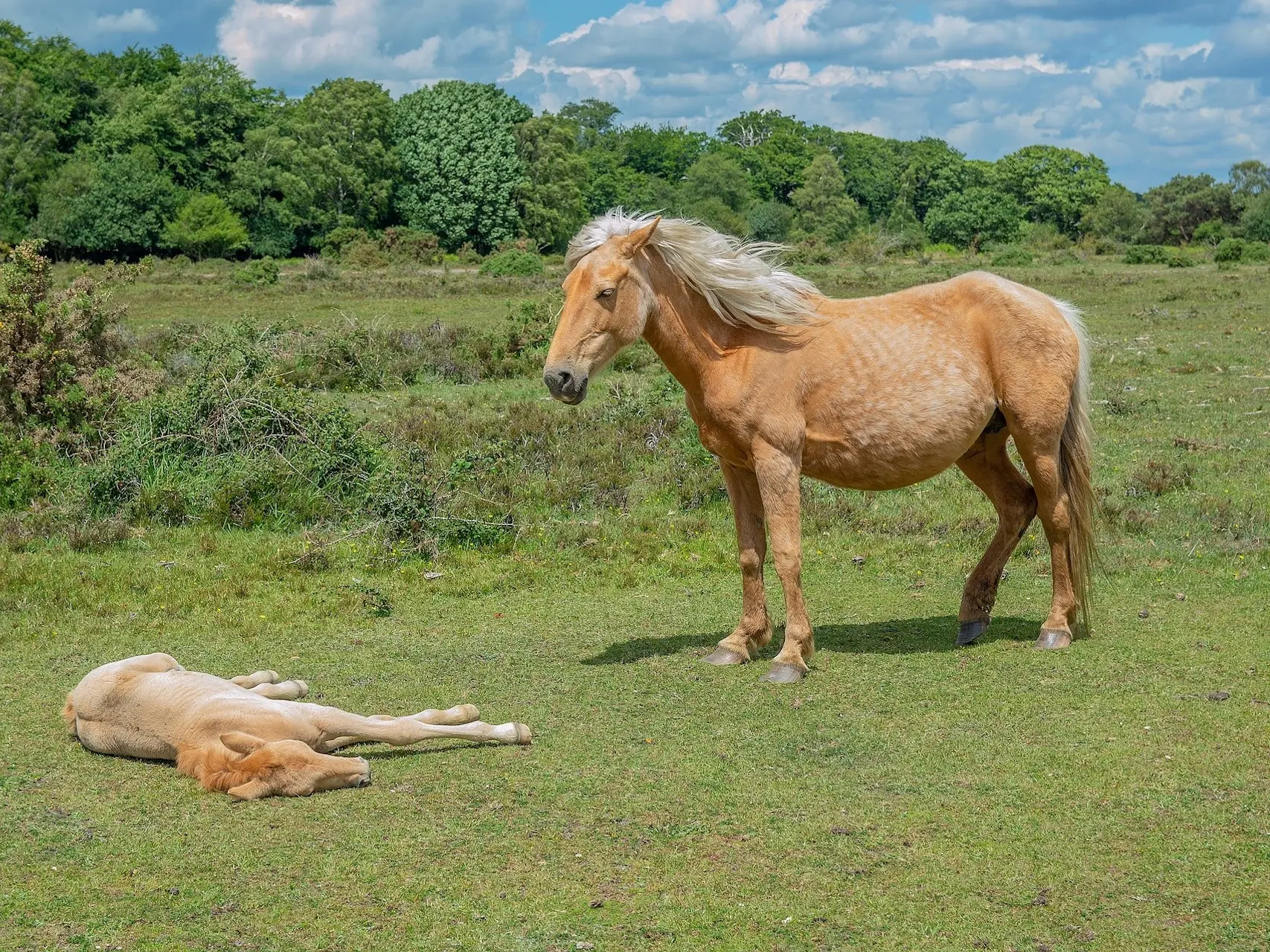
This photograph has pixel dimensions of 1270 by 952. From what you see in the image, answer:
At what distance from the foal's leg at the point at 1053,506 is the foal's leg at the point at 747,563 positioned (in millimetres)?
1796

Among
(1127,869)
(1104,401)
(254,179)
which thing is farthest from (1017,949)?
(254,179)

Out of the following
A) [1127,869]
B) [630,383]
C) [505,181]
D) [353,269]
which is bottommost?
[1127,869]

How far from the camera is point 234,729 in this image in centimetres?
657

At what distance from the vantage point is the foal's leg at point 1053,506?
832 centimetres

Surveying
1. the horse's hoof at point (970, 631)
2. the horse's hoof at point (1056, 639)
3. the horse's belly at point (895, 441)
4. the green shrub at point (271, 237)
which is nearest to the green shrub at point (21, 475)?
the horse's belly at point (895, 441)

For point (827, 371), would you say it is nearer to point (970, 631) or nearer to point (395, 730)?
point (970, 631)

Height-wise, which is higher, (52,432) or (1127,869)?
(52,432)

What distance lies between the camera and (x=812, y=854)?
5.49 m

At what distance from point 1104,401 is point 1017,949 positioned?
14.8 m

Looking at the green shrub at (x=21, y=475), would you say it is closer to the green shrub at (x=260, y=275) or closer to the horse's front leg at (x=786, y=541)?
the horse's front leg at (x=786, y=541)

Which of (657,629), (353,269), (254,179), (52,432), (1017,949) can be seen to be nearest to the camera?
(1017,949)

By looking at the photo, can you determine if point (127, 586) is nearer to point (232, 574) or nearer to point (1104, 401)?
point (232, 574)

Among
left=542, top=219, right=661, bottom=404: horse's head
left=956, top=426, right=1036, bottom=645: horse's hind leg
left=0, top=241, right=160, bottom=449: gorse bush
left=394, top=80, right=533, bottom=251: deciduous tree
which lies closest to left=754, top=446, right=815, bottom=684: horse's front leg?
left=542, top=219, right=661, bottom=404: horse's head

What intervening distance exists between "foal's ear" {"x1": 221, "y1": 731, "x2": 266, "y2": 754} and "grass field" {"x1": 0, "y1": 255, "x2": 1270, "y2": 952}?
0.93 ft
